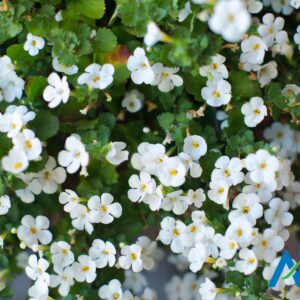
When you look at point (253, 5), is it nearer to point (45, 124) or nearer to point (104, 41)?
point (104, 41)

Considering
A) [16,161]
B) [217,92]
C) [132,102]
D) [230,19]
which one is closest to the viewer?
[230,19]

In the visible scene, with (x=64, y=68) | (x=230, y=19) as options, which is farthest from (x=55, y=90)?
(x=230, y=19)

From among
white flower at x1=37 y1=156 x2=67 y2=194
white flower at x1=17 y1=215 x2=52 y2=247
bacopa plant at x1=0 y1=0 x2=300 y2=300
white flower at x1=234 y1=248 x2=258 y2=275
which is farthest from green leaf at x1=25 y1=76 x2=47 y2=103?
white flower at x1=234 y1=248 x2=258 y2=275

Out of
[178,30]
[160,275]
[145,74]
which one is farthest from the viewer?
[160,275]

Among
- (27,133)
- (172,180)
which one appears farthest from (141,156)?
(27,133)

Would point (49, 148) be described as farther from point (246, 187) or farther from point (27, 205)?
point (246, 187)

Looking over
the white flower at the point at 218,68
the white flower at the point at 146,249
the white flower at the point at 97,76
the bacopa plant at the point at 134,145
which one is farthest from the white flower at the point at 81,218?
the white flower at the point at 218,68
